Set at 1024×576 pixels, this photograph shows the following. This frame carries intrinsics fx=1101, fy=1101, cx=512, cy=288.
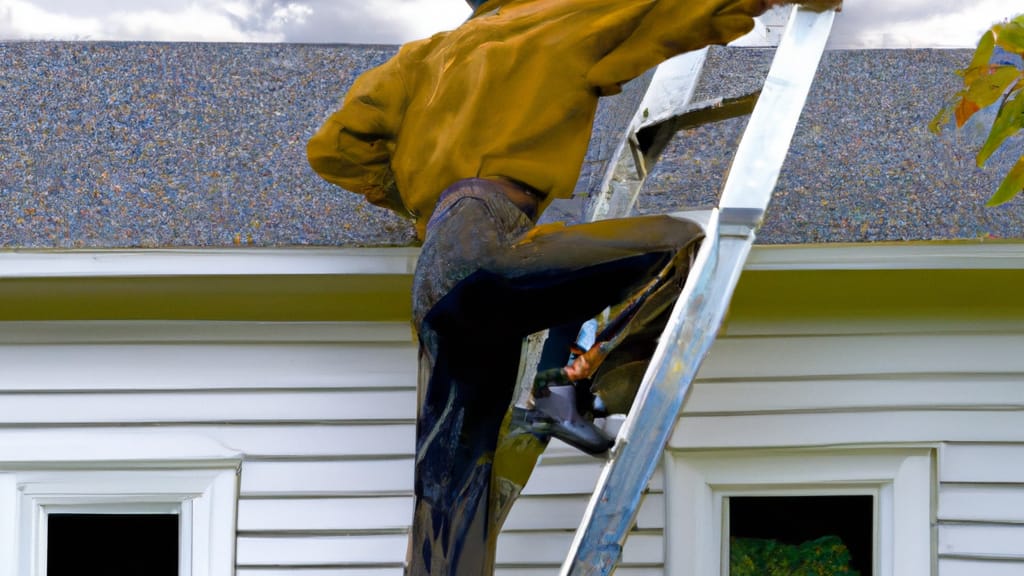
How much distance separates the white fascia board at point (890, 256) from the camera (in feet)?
10.9

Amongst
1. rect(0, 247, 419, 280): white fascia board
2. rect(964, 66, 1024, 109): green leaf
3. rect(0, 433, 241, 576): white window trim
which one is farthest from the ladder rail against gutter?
rect(0, 433, 241, 576): white window trim

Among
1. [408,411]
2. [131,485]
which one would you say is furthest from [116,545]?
[408,411]

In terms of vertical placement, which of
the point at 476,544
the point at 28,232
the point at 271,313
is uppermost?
the point at 28,232

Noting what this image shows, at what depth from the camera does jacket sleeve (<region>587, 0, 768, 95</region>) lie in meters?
2.29

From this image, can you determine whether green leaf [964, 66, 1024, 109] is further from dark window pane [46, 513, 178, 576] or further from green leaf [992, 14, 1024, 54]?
dark window pane [46, 513, 178, 576]

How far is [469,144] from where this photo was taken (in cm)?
240

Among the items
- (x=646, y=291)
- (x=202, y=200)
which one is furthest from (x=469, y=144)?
(x=202, y=200)

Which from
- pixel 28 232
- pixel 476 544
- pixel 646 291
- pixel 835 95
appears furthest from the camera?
pixel 835 95

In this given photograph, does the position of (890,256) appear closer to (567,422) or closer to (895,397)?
(895,397)

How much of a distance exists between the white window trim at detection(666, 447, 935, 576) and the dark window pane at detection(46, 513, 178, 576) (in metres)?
1.75

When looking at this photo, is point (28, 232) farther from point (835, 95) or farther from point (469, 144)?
point (835, 95)

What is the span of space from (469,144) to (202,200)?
1.58m

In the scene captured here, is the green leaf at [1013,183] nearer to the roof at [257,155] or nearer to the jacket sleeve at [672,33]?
the roof at [257,155]

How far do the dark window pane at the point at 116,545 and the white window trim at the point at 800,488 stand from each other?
1.75 meters
